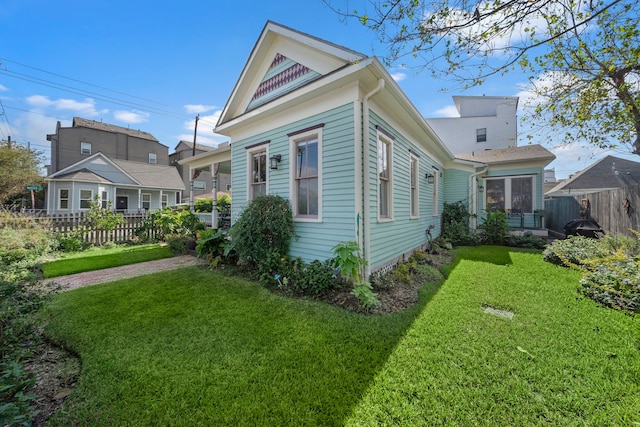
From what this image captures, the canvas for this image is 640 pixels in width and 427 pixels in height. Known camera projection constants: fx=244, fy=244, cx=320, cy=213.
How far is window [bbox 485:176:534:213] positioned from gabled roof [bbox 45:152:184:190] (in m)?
22.0

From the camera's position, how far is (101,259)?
6.82m

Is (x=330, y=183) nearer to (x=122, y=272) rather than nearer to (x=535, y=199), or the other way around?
(x=122, y=272)

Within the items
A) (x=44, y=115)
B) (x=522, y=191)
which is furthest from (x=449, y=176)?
(x=44, y=115)

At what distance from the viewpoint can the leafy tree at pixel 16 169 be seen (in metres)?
13.4

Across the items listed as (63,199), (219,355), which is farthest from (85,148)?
(219,355)

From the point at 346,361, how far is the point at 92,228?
34.4 feet

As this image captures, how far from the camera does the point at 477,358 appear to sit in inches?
94.0

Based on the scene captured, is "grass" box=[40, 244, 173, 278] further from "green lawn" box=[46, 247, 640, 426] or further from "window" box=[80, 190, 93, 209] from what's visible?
"window" box=[80, 190, 93, 209]

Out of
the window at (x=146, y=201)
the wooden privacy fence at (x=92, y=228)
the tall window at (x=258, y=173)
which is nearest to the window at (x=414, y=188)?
the tall window at (x=258, y=173)

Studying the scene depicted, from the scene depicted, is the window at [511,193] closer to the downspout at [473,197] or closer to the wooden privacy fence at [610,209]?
the downspout at [473,197]

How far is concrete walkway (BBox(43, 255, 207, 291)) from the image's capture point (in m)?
5.00

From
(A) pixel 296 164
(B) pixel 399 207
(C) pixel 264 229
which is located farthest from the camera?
(B) pixel 399 207

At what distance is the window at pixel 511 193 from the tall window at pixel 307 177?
30.3 ft

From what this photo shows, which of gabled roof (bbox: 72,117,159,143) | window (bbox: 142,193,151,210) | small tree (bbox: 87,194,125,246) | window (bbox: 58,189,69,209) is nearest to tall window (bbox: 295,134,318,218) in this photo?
small tree (bbox: 87,194,125,246)
